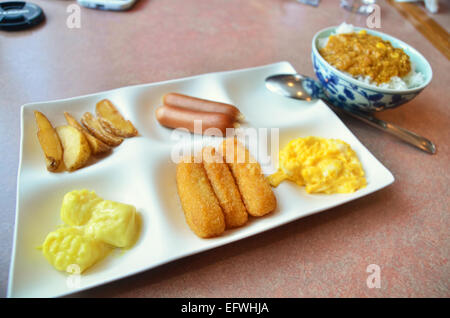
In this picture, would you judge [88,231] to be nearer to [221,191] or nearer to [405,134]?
[221,191]

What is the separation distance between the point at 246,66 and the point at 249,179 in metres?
1.44

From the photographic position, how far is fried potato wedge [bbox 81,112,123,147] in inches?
70.1

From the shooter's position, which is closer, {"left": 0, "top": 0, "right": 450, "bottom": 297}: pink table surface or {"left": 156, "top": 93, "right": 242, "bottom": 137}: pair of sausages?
{"left": 0, "top": 0, "right": 450, "bottom": 297}: pink table surface

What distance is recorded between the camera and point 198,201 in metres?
1.49

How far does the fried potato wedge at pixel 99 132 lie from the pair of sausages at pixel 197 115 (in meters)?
0.33

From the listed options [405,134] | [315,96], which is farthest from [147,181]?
[405,134]

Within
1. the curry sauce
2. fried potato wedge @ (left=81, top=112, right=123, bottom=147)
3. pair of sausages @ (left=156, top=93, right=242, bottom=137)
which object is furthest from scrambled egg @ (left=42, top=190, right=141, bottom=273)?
the curry sauce

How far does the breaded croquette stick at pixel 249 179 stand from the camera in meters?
1.51

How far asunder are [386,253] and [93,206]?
4.82ft

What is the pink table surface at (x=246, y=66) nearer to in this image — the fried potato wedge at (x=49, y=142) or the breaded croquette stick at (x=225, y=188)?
the breaded croquette stick at (x=225, y=188)

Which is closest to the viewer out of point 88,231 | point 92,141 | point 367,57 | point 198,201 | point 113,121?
point 88,231

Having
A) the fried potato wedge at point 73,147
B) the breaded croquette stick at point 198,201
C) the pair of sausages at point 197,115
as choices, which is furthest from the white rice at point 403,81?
the fried potato wedge at point 73,147

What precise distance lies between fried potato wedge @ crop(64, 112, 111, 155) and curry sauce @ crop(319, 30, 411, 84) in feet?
5.17

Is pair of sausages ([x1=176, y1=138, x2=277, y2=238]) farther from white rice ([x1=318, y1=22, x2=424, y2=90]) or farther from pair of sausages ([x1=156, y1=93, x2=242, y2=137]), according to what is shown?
white rice ([x1=318, y1=22, x2=424, y2=90])
